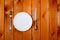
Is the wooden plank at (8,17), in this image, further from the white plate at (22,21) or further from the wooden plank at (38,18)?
the wooden plank at (38,18)

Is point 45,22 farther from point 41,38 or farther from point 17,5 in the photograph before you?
point 17,5

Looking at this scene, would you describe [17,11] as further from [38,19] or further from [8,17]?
[38,19]

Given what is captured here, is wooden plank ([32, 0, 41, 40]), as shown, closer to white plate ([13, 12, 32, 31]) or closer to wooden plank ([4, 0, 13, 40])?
white plate ([13, 12, 32, 31])

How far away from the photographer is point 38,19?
1419 mm

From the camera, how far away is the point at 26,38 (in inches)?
56.2

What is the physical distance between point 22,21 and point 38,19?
0.64 ft

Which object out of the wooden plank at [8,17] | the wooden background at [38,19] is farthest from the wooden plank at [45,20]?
the wooden plank at [8,17]

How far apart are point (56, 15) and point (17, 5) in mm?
480

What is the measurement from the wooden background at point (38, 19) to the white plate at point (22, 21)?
0.13ft

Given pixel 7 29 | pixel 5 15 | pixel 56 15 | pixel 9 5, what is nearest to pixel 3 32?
pixel 7 29

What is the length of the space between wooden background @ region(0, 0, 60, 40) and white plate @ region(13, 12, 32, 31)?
4cm

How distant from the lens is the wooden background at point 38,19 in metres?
1.40

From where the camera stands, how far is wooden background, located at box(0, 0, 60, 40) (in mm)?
1397

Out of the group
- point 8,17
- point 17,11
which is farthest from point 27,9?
point 8,17
